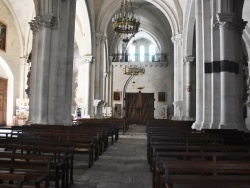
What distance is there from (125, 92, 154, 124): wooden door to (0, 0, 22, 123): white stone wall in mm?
14001

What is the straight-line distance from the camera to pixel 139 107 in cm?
3278

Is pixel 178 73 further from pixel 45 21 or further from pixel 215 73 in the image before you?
pixel 45 21

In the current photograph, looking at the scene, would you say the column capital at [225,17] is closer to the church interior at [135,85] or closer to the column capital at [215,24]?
the church interior at [135,85]

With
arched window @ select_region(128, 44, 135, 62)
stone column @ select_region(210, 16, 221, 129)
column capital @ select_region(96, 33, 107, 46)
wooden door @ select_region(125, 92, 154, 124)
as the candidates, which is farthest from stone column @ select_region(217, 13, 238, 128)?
arched window @ select_region(128, 44, 135, 62)

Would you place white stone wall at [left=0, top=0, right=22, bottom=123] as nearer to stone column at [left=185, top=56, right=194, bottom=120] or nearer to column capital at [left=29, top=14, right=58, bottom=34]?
column capital at [left=29, top=14, right=58, bottom=34]

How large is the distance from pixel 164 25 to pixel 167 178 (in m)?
29.8

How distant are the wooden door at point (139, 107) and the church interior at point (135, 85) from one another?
125 millimetres

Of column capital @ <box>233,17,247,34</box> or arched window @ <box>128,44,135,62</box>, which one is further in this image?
arched window @ <box>128,44,135,62</box>

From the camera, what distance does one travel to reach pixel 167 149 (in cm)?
495

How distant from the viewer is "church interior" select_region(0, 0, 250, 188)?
17.2ft

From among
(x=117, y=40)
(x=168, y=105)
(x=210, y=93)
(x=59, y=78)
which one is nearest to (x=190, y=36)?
(x=210, y=93)

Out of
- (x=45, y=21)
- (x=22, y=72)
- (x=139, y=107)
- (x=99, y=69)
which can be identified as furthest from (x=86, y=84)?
(x=139, y=107)

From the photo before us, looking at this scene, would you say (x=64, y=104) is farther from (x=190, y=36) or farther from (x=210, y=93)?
(x=190, y=36)

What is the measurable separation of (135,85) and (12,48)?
15.2 m
